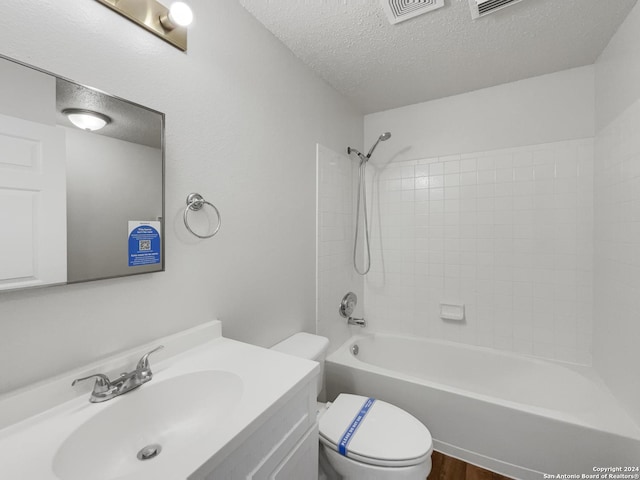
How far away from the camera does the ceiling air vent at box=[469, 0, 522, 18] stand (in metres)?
1.24

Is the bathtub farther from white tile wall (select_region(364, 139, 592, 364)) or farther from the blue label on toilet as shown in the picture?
the blue label on toilet

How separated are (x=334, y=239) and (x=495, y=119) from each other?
4.83 ft

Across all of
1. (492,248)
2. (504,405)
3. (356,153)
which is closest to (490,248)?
(492,248)

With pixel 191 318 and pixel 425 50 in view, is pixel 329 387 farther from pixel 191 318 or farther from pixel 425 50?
pixel 425 50

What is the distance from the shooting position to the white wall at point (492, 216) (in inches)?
71.9

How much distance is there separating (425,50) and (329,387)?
219 cm

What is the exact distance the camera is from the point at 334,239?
2.05m

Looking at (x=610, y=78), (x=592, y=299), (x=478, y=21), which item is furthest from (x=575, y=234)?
(x=478, y=21)

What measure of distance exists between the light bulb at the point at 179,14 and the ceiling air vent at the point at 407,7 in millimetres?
828

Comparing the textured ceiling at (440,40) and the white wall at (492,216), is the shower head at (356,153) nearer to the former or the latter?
the white wall at (492,216)

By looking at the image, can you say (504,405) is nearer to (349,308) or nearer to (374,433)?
(374,433)

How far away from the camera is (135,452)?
739 mm

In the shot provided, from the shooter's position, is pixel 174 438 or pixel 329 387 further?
pixel 329 387

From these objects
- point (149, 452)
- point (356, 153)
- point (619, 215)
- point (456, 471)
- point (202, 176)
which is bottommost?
point (456, 471)
